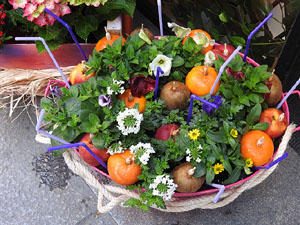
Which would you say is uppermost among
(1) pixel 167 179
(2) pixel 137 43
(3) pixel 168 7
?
(2) pixel 137 43

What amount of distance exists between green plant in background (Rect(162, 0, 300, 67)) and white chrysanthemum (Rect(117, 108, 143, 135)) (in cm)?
60

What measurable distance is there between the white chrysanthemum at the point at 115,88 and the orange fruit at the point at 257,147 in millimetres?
398

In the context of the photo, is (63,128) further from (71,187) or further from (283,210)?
(283,210)

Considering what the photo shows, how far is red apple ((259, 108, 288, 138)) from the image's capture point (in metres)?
1.06

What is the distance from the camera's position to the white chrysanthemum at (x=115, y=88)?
38.9 inches

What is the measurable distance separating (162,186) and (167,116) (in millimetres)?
234

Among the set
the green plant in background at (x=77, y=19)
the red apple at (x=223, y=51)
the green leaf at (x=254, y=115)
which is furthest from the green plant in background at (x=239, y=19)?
the green leaf at (x=254, y=115)

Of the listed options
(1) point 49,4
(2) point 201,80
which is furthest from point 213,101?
(1) point 49,4

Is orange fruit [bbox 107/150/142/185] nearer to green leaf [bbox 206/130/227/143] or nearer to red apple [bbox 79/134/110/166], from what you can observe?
red apple [bbox 79/134/110/166]

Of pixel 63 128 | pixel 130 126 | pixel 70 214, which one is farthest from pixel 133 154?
pixel 70 214

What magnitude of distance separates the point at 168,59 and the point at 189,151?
291 millimetres

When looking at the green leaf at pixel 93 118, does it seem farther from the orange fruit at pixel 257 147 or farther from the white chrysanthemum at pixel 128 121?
the orange fruit at pixel 257 147

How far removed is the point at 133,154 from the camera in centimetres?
97

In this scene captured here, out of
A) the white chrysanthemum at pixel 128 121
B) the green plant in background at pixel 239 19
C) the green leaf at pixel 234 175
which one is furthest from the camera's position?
the green plant in background at pixel 239 19
